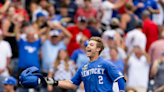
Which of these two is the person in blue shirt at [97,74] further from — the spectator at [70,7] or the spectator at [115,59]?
the spectator at [70,7]

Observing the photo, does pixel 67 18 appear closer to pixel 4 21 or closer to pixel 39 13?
pixel 39 13

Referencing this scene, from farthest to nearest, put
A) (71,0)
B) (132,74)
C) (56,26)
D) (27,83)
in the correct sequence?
(71,0)
(56,26)
(132,74)
(27,83)

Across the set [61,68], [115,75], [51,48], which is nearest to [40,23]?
[51,48]

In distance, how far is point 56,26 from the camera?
9.62 metres

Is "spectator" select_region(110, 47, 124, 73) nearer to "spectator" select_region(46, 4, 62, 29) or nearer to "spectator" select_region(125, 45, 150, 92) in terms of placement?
"spectator" select_region(125, 45, 150, 92)

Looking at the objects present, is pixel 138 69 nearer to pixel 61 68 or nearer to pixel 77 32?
pixel 61 68

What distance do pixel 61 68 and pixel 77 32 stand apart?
1764 mm

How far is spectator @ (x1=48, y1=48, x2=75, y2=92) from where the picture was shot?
8.59m

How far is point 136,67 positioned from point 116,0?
158 inches

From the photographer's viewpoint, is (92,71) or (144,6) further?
(144,6)

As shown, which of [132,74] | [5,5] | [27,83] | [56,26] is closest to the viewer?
[27,83]

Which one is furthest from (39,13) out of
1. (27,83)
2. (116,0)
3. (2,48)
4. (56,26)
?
(27,83)

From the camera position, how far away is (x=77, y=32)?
32.8 feet

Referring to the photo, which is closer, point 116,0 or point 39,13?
point 39,13
